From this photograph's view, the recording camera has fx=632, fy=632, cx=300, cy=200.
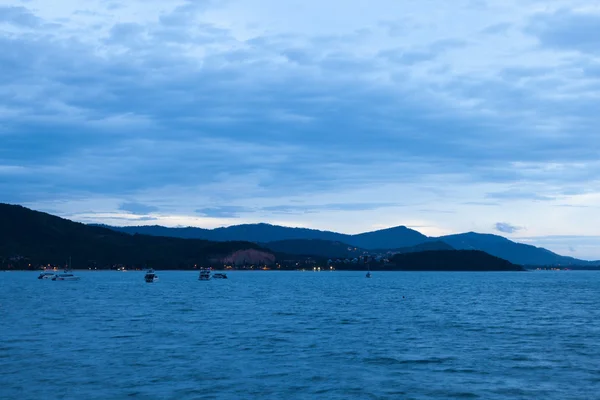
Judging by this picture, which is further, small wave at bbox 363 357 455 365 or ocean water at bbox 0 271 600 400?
small wave at bbox 363 357 455 365

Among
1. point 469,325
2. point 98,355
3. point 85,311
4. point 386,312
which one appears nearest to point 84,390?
point 98,355

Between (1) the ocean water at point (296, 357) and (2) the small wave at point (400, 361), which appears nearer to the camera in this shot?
(1) the ocean water at point (296, 357)

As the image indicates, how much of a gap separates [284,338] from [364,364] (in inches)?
649

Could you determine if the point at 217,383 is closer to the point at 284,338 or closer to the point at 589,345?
the point at 284,338

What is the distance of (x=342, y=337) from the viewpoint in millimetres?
63375

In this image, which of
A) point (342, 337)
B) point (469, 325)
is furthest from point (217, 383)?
point (469, 325)

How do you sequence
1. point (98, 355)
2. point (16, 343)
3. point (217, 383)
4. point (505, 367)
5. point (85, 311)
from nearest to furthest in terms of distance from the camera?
point (217, 383) → point (505, 367) → point (98, 355) → point (16, 343) → point (85, 311)

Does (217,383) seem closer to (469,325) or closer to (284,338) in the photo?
(284,338)

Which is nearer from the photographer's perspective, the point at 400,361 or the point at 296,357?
the point at 400,361

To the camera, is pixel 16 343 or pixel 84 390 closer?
pixel 84 390

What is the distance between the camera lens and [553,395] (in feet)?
119

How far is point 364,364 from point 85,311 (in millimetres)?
59631

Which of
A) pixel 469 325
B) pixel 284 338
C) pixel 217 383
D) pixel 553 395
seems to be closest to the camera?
pixel 553 395

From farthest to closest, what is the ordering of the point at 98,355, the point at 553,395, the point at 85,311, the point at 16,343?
the point at 85,311
the point at 16,343
the point at 98,355
the point at 553,395
